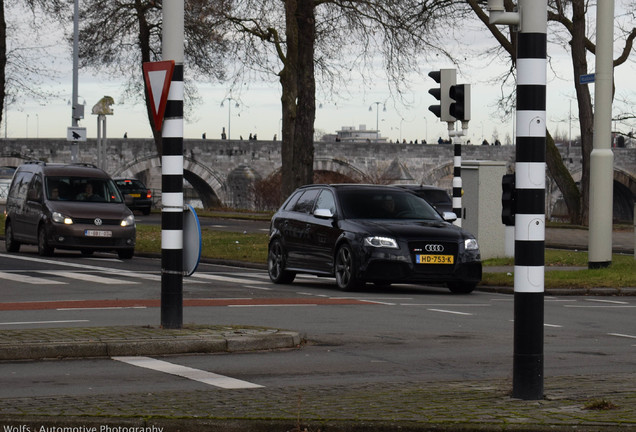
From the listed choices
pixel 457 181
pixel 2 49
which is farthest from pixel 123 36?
pixel 457 181

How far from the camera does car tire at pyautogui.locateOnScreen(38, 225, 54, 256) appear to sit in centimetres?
2509

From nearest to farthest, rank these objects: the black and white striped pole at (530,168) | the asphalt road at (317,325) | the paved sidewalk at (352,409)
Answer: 1. the paved sidewalk at (352,409)
2. the black and white striped pole at (530,168)
3. the asphalt road at (317,325)

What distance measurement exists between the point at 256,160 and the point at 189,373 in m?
73.0

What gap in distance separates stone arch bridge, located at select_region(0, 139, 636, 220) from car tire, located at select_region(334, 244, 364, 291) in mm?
57641

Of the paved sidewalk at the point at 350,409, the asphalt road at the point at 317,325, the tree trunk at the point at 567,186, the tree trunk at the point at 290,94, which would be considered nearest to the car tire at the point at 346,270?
the asphalt road at the point at 317,325

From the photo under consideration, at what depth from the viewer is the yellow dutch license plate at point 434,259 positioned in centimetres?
1730

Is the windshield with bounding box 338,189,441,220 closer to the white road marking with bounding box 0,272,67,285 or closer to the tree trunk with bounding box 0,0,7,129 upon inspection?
the white road marking with bounding box 0,272,67,285

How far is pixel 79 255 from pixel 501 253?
342 inches

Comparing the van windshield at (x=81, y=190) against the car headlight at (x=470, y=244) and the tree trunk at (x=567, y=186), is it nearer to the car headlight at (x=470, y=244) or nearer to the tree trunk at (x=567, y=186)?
the car headlight at (x=470, y=244)

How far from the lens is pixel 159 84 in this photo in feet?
36.3

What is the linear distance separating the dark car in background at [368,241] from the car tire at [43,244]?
6.78 m

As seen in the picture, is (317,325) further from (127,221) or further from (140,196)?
(140,196)

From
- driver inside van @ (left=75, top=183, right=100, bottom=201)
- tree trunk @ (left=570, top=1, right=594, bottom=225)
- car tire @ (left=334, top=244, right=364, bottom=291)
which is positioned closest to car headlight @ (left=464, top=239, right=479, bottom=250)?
car tire @ (left=334, top=244, right=364, bottom=291)

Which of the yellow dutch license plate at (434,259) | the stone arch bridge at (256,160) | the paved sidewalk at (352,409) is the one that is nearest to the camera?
the paved sidewalk at (352,409)
